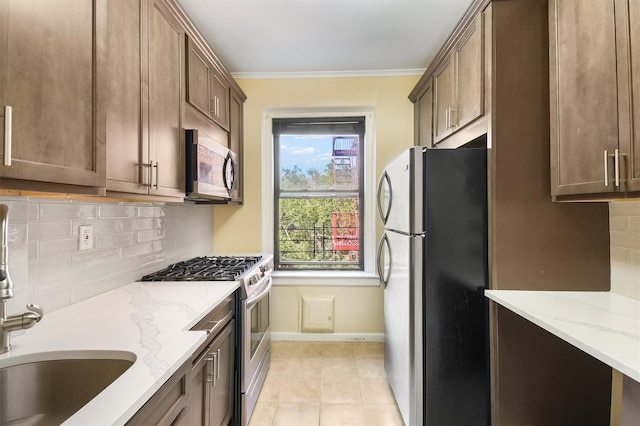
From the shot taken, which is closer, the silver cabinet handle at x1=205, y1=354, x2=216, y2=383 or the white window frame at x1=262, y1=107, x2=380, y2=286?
the silver cabinet handle at x1=205, y1=354, x2=216, y2=383

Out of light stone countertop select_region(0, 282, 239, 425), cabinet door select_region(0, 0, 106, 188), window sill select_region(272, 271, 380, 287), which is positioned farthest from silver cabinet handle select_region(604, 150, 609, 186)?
window sill select_region(272, 271, 380, 287)

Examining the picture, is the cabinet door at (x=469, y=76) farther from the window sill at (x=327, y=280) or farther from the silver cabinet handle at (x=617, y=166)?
the window sill at (x=327, y=280)

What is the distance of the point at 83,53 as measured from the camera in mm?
1006

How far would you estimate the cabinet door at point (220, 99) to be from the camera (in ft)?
7.66

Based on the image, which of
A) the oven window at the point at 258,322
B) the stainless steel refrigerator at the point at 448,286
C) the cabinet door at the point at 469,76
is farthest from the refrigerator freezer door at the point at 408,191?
the oven window at the point at 258,322

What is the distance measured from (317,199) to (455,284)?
1.89 m

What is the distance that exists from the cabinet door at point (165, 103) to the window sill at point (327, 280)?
5.11 ft

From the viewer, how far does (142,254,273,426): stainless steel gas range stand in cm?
187

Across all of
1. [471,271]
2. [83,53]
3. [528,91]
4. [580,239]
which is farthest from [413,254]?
[83,53]

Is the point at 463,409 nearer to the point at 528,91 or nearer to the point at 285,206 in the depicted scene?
the point at 528,91

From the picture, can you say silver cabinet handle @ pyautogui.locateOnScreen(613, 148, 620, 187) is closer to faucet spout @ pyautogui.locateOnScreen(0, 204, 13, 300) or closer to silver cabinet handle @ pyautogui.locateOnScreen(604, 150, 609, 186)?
silver cabinet handle @ pyautogui.locateOnScreen(604, 150, 609, 186)

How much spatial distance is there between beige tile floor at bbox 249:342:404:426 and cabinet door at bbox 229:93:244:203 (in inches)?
61.7

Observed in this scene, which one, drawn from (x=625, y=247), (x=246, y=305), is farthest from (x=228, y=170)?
(x=625, y=247)

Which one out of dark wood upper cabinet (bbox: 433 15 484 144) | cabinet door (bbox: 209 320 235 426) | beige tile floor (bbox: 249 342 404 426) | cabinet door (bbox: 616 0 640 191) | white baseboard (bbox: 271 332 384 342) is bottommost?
beige tile floor (bbox: 249 342 404 426)
